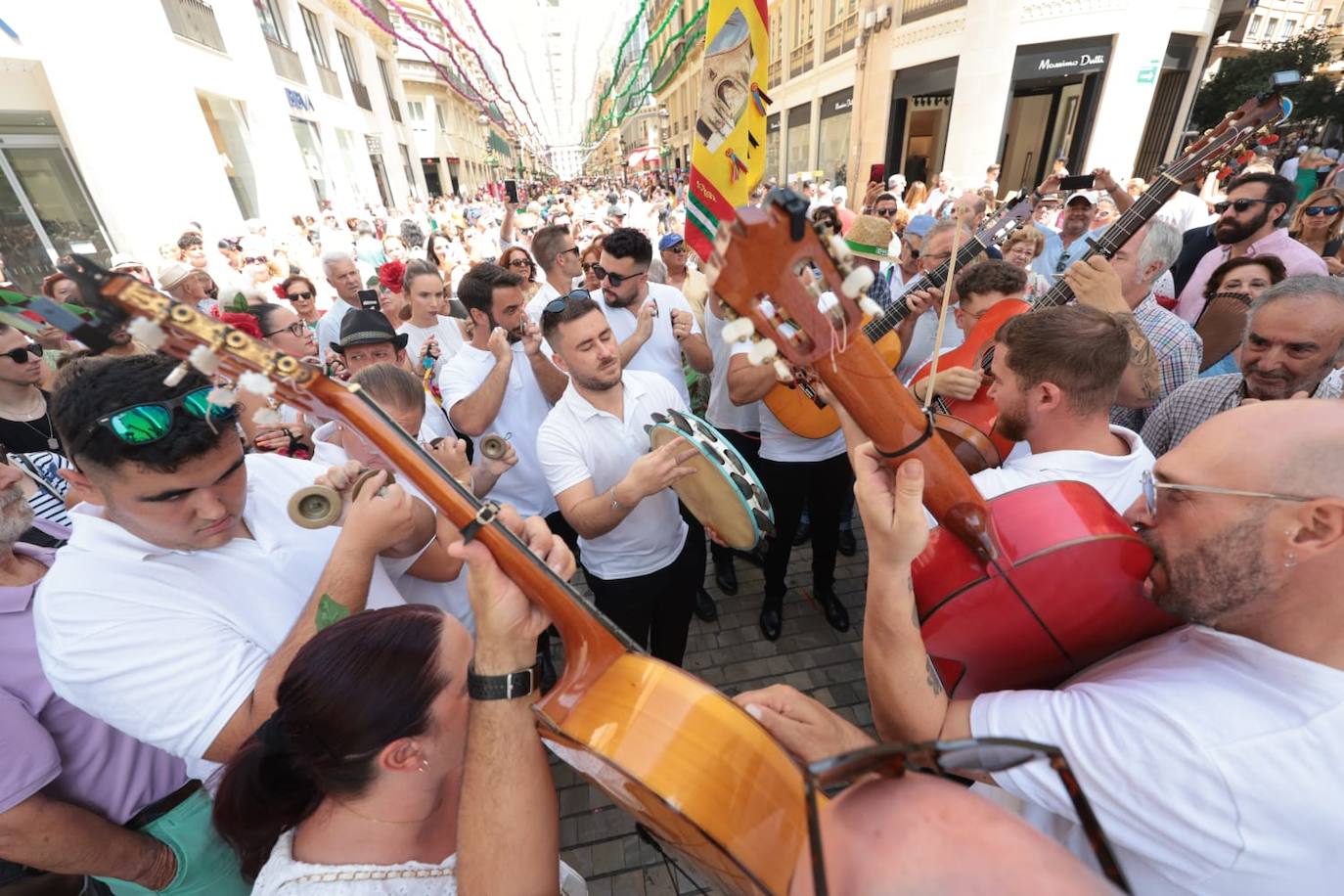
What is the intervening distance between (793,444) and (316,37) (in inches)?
1041

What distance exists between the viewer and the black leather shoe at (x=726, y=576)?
463 centimetres

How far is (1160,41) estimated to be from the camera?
1419 cm

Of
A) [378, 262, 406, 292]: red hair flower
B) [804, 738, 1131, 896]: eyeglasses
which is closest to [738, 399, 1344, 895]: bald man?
Result: [804, 738, 1131, 896]: eyeglasses

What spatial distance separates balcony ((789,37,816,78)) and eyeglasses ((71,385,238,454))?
1159 inches

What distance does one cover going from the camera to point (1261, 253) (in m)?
4.01

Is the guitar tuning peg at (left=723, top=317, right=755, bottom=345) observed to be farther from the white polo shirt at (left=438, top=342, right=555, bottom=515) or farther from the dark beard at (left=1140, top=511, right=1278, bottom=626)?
the white polo shirt at (left=438, top=342, right=555, bottom=515)

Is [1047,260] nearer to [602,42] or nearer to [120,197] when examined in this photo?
[120,197]

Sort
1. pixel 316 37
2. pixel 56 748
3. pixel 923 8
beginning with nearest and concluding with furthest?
pixel 56 748, pixel 923 8, pixel 316 37

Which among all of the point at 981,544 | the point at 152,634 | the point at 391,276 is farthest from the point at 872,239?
the point at 391,276

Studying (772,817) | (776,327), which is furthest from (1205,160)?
(772,817)

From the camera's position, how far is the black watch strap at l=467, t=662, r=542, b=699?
52.4 inches

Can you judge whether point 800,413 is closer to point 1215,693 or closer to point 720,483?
point 720,483

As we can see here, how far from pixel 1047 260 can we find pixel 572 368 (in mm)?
5840

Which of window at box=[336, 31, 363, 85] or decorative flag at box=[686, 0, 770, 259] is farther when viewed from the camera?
window at box=[336, 31, 363, 85]
